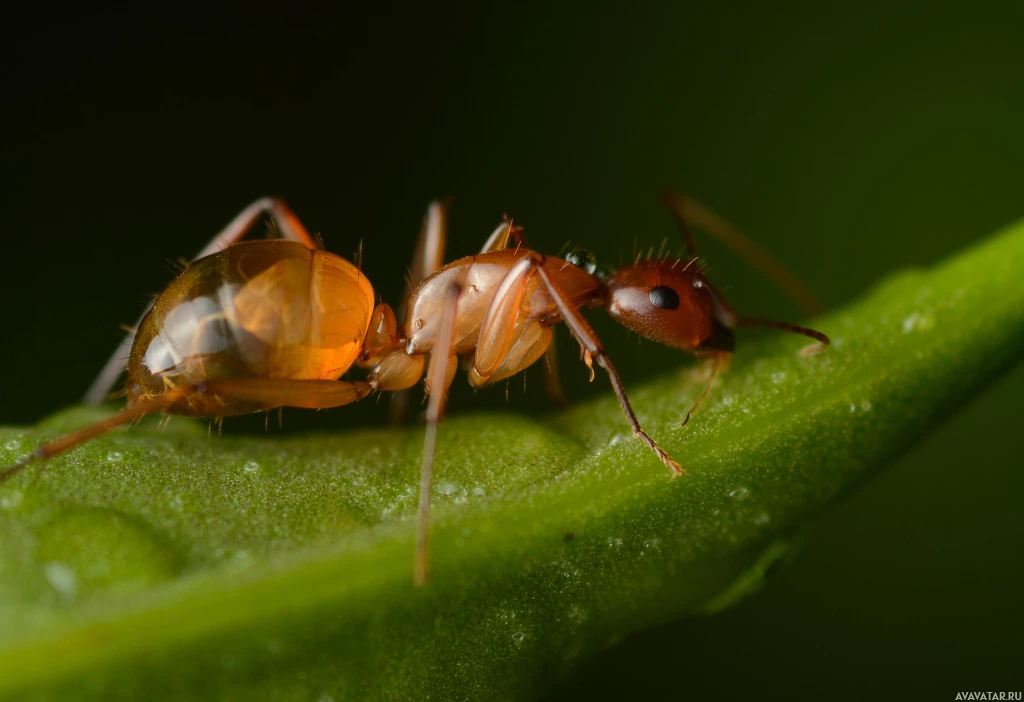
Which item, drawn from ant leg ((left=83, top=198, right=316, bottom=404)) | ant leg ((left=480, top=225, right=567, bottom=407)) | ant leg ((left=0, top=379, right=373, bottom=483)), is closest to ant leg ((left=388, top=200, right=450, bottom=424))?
ant leg ((left=480, top=225, right=567, bottom=407))

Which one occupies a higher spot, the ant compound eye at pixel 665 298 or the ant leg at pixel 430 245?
the ant compound eye at pixel 665 298

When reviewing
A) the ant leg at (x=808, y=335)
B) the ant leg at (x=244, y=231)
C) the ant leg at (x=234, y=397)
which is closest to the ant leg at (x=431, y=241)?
the ant leg at (x=244, y=231)

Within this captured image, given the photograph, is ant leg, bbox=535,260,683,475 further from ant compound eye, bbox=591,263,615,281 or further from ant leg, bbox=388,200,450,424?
ant leg, bbox=388,200,450,424

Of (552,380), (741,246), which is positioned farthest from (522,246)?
(741,246)

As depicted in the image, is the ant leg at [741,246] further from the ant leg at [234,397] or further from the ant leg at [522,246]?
the ant leg at [234,397]

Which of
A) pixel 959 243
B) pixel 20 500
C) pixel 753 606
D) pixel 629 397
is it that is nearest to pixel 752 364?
pixel 629 397

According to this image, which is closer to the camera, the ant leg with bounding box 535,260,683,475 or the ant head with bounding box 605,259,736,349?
the ant leg with bounding box 535,260,683,475
